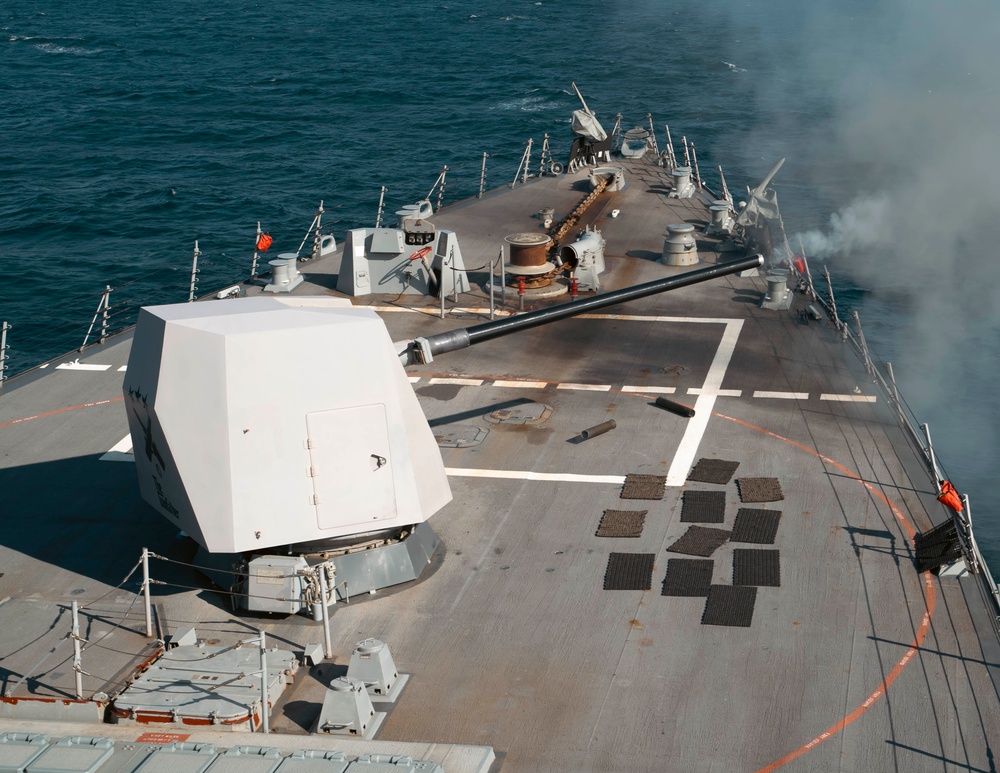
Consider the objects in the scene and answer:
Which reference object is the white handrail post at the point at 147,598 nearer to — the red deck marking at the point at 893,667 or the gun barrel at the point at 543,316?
the gun barrel at the point at 543,316

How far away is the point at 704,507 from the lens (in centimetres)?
1492

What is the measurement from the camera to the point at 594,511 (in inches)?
591

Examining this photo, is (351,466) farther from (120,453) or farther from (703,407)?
(703,407)

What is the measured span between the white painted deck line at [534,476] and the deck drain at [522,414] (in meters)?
1.71

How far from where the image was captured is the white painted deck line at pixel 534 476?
1584cm

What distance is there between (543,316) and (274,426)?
4128 mm

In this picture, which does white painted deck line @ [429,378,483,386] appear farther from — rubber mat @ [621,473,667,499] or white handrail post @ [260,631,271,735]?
white handrail post @ [260,631,271,735]

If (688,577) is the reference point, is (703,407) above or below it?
below

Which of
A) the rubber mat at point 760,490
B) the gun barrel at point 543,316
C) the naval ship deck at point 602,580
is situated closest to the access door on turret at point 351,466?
the naval ship deck at point 602,580

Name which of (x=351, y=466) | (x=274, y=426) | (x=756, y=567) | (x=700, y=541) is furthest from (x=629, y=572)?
(x=274, y=426)

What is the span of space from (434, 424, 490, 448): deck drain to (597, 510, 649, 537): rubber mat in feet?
9.48

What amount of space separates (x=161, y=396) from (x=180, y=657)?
8.92 feet

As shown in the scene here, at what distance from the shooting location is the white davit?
40.4 ft

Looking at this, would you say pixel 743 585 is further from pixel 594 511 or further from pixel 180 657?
pixel 180 657
